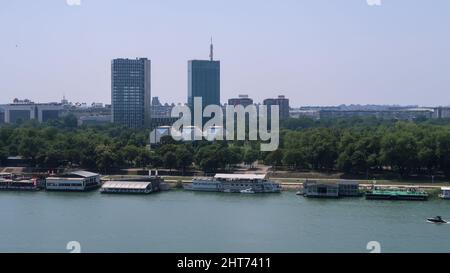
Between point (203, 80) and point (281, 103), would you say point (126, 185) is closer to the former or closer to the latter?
point (203, 80)

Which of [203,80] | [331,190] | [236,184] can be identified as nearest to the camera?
[331,190]

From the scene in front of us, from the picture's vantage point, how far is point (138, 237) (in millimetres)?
6066

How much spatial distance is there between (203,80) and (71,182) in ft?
58.5

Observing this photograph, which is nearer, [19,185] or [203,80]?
[19,185]

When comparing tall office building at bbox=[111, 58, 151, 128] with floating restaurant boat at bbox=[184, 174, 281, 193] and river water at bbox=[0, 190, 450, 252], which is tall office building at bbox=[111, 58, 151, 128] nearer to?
floating restaurant boat at bbox=[184, 174, 281, 193]

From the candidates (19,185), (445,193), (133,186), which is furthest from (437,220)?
(19,185)

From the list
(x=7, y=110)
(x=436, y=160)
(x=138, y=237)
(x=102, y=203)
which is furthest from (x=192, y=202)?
(x=7, y=110)

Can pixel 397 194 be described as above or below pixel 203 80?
below

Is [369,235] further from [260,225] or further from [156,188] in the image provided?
[156,188]

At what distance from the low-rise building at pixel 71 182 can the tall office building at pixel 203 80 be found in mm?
16922

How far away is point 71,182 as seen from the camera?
34.6ft

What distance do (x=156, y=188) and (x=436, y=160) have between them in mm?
4916

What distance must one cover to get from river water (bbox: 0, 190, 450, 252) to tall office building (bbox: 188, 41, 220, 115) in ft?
59.8

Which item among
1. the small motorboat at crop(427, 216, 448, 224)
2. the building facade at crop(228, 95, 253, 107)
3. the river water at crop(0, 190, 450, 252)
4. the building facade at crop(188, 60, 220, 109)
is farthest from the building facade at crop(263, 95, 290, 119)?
the small motorboat at crop(427, 216, 448, 224)
